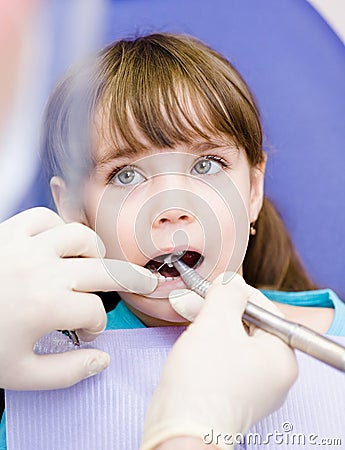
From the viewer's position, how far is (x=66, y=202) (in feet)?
2.96

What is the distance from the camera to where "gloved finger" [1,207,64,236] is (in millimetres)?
733

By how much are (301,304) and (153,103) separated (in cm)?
38

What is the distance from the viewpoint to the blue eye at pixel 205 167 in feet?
2.69

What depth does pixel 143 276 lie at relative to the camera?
75 centimetres

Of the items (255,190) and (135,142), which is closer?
(135,142)

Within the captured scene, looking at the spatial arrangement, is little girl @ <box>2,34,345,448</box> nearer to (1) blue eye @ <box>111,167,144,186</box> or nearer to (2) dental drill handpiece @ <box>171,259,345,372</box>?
(1) blue eye @ <box>111,167,144,186</box>

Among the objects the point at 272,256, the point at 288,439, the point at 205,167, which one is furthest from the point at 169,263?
the point at 272,256

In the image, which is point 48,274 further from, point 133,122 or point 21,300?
point 133,122

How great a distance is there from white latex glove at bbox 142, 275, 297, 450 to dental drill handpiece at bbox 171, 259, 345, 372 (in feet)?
0.04

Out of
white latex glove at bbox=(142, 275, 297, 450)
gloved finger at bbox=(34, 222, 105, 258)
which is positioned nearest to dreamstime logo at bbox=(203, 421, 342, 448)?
white latex glove at bbox=(142, 275, 297, 450)

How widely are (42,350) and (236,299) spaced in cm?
24

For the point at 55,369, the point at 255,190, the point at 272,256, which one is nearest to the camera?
the point at 55,369

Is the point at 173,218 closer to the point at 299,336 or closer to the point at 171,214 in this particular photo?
the point at 171,214

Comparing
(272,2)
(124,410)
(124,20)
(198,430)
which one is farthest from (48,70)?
(198,430)
